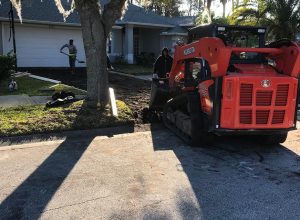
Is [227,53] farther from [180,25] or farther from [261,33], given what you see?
[180,25]

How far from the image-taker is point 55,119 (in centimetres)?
930

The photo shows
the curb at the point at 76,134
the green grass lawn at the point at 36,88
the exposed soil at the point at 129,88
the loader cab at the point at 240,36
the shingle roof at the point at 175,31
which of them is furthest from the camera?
A: the shingle roof at the point at 175,31

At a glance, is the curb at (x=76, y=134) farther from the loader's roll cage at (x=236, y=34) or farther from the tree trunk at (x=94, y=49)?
the loader's roll cage at (x=236, y=34)

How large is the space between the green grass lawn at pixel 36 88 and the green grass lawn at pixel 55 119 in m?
3.00

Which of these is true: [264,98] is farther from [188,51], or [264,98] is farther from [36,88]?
[36,88]

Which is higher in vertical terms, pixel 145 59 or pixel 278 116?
pixel 278 116

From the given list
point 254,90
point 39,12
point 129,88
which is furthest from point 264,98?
point 39,12

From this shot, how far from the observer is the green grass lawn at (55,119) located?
8.68 m

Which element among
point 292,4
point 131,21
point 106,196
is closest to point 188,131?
point 106,196

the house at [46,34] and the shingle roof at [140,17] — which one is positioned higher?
the shingle roof at [140,17]

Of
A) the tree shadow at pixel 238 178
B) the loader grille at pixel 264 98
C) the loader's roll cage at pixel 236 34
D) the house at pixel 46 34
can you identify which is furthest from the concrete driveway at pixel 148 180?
the house at pixel 46 34

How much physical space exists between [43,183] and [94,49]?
5168mm

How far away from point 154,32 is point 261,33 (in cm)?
2355

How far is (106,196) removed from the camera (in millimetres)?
5340
